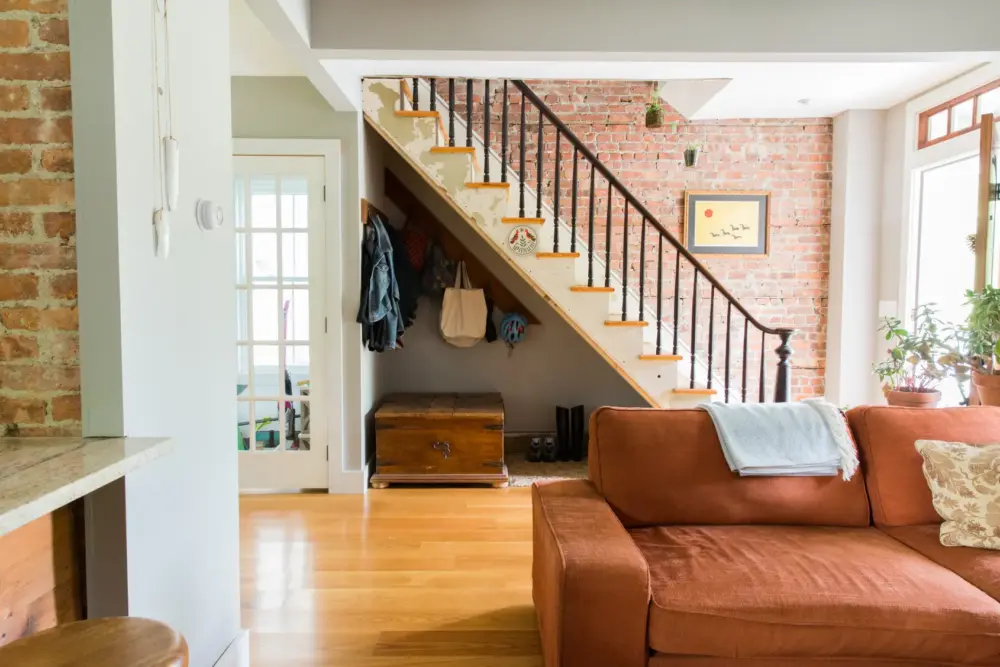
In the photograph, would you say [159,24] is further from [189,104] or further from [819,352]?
[819,352]

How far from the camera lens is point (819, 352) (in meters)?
4.81

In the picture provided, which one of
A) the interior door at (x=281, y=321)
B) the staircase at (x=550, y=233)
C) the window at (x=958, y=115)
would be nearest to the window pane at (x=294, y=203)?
the interior door at (x=281, y=321)

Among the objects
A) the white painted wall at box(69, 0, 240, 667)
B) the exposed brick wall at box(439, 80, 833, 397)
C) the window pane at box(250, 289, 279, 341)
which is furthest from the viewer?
the exposed brick wall at box(439, 80, 833, 397)

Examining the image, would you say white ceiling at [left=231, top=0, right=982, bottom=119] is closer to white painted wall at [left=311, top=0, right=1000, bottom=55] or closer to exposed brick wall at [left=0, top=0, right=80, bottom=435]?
white painted wall at [left=311, top=0, right=1000, bottom=55]

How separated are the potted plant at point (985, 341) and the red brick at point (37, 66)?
3767mm

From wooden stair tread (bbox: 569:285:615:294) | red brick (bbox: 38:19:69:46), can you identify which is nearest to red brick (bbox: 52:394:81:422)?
red brick (bbox: 38:19:69:46)

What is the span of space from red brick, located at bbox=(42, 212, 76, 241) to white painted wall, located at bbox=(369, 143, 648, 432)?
3.38m

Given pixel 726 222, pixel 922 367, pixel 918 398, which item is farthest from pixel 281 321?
pixel 922 367

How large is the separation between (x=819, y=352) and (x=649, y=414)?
10.4ft

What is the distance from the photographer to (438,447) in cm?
393

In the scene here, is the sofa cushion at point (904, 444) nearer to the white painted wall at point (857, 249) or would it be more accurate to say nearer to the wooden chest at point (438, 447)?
the wooden chest at point (438, 447)

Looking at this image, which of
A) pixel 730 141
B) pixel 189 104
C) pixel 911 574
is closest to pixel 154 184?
pixel 189 104

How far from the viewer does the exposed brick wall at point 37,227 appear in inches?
52.2

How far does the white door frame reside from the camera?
363 centimetres
